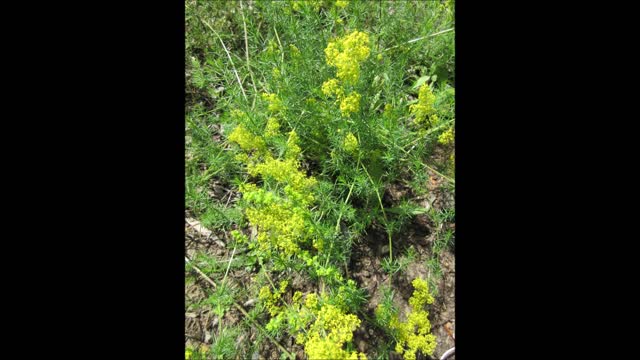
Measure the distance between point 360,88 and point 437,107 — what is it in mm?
553

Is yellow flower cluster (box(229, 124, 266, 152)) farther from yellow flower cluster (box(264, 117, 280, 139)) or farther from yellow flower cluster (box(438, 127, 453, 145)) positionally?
yellow flower cluster (box(438, 127, 453, 145))

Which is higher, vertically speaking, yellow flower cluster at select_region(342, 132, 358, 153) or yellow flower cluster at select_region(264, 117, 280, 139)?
yellow flower cluster at select_region(264, 117, 280, 139)

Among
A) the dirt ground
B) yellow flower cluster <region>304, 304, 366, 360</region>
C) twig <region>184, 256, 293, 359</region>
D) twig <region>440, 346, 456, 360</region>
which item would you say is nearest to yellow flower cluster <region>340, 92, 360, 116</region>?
the dirt ground

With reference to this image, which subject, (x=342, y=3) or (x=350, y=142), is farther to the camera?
(x=342, y=3)

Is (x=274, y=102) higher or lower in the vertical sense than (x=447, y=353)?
higher

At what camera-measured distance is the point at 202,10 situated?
316cm

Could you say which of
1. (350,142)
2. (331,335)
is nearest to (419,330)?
(331,335)

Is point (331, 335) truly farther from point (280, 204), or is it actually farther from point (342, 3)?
point (342, 3)

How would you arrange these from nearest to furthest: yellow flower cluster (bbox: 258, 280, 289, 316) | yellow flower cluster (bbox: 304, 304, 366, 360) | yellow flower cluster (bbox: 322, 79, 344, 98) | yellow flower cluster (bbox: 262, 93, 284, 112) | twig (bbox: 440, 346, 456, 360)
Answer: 1. yellow flower cluster (bbox: 304, 304, 366, 360)
2. yellow flower cluster (bbox: 258, 280, 289, 316)
3. yellow flower cluster (bbox: 322, 79, 344, 98)
4. twig (bbox: 440, 346, 456, 360)
5. yellow flower cluster (bbox: 262, 93, 284, 112)

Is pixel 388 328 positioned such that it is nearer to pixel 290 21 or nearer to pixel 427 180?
pixel 427 180

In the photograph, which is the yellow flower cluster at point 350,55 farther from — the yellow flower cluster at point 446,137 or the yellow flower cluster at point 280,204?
the yellow flower cluster at point 446,137

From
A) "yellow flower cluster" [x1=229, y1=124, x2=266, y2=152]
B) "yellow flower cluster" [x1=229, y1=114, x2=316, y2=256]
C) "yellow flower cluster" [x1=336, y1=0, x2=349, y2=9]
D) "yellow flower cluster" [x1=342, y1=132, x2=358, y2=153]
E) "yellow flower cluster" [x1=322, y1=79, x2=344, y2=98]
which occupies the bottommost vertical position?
"yellow flower cluster" [x1=229, y1=114, x2=316, y2=256]

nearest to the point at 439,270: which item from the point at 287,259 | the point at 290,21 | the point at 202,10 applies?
the point at 287,259

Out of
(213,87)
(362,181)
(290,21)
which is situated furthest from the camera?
(213,87)
